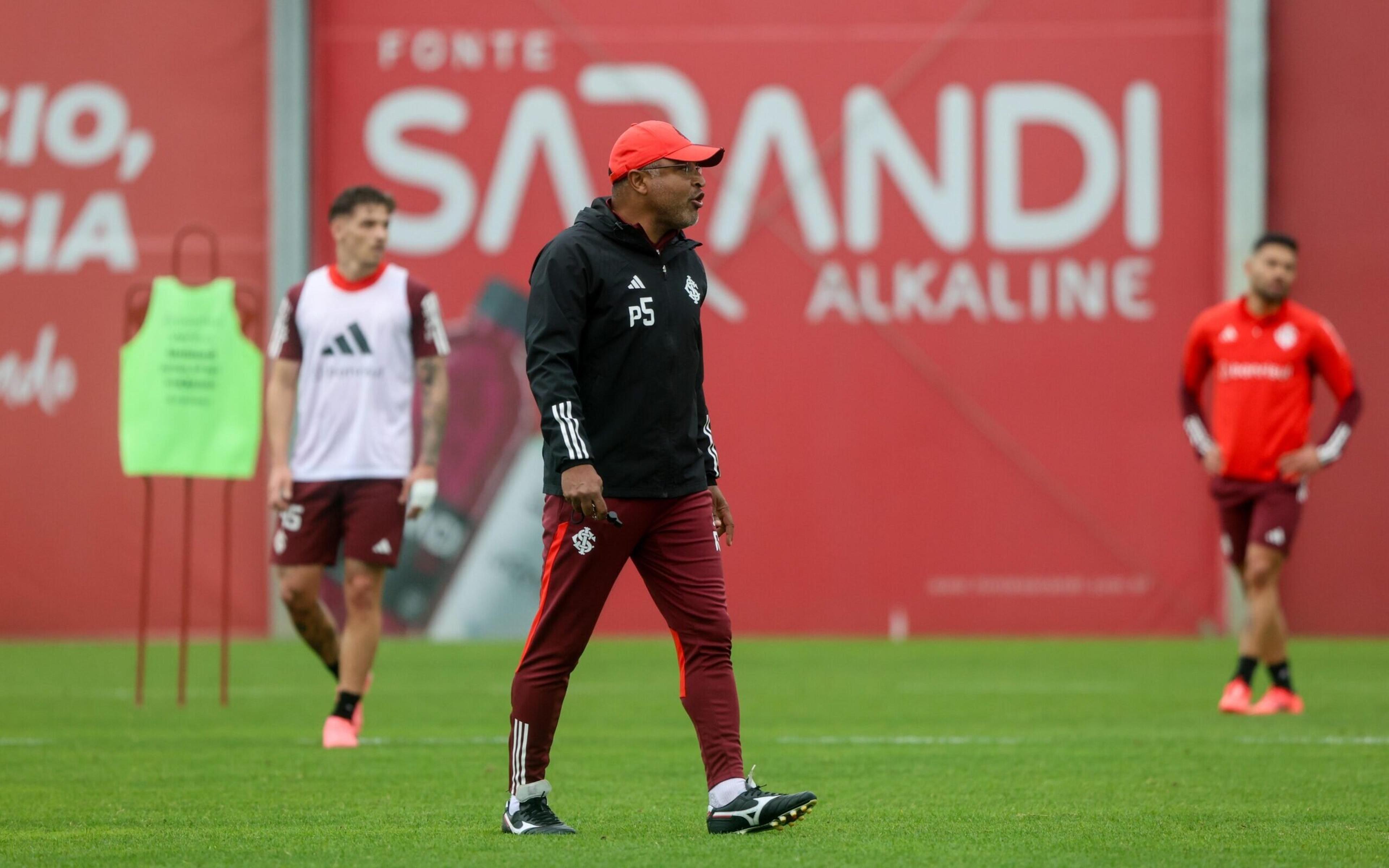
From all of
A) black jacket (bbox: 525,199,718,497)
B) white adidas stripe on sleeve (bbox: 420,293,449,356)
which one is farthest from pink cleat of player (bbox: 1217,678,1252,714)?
black jacket (bbox: 525,199,718,497)

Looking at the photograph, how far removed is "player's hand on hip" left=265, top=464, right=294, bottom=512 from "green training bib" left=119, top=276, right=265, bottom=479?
1.95 m

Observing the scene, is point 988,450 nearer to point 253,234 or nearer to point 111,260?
point 253,234

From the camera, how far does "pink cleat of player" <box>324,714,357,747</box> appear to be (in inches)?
291

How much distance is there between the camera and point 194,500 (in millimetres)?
14234

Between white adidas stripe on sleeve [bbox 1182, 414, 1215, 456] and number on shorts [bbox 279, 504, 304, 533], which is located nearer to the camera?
number on shorts [bbox 279, 504, 304, 533]

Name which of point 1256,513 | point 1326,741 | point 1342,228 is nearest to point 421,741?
point 1326,741

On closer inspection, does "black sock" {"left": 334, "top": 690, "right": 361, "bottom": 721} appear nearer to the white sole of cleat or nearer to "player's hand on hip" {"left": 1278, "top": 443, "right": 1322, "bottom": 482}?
the white sole of cleat

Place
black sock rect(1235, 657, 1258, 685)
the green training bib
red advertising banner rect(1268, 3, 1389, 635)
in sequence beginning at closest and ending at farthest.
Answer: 1. black sock rect(1235, 657, 1258, 685)
2. the green training bib
3. red advertising banner rect(1268, 3, 1389, 635)

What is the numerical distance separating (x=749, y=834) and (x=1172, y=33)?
10.6m

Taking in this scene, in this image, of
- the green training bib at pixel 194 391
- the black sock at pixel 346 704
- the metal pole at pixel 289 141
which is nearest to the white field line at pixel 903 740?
the black sock at pixel 346 704

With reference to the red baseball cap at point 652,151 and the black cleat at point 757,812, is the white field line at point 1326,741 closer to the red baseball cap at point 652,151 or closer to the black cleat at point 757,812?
the black cleat at point 757,812

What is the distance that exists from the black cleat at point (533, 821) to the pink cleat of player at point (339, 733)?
2.38m

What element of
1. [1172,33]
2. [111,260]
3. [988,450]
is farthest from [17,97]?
[1172,33]

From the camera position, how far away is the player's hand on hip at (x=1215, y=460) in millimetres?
9094
